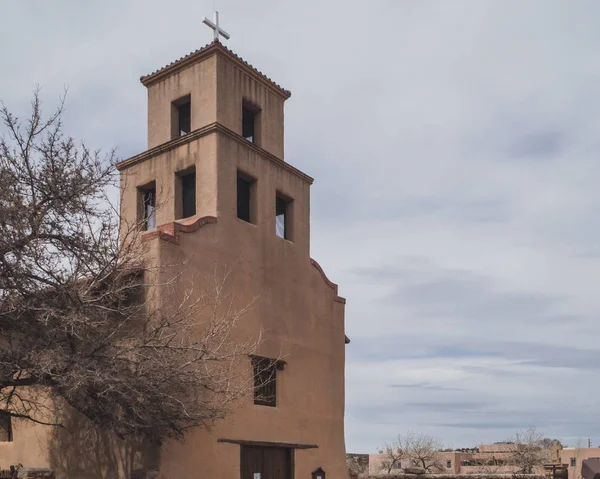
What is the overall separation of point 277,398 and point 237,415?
178cm

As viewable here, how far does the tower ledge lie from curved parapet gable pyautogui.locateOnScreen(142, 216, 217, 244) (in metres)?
4.76

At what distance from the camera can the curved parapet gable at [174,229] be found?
15469 millimetres

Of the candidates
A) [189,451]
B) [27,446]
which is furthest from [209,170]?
[27,446]

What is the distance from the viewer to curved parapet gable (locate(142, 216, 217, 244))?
1547cm

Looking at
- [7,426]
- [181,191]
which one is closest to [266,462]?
[7,426]

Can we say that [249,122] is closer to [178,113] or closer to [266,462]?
[178,113]

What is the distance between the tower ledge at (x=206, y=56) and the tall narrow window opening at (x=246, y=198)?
3.16 m

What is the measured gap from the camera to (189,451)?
15328 millimetres

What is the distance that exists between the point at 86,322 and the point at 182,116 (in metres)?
9.07

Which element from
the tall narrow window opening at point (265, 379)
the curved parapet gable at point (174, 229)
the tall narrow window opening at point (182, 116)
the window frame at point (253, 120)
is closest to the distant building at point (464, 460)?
the tall narrow window opening at point (265, 379)

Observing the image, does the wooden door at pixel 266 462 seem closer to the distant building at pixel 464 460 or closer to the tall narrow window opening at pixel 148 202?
the tall narrow window opening at pixel 148 202

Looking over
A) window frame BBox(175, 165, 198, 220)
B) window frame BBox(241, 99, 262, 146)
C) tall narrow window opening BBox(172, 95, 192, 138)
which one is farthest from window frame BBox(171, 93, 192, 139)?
window frame BBox(241, 99, 262, 146)

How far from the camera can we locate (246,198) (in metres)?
19.1

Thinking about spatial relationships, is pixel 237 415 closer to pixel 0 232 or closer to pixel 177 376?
pixel 177 376
